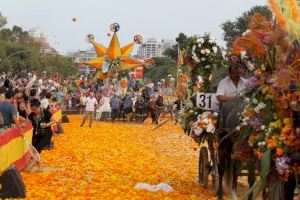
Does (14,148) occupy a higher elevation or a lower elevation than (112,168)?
higher

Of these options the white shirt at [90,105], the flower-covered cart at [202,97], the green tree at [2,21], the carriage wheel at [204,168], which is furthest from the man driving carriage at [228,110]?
the green tree at [2,21]

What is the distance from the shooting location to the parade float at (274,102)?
593 cm

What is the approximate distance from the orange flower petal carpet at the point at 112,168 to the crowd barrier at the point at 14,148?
46 cm

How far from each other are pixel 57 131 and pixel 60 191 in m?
15.0

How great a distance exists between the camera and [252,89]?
23.0ft

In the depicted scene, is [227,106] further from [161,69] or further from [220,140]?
[161,69]

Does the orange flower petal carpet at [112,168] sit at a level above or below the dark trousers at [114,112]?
below

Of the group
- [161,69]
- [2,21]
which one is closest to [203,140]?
[161,69]

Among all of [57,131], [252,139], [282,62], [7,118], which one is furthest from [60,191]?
[57,131]

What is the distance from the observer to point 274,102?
6398mm

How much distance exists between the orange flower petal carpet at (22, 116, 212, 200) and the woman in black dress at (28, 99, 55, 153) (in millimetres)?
609

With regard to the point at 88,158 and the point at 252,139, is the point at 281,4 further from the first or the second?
the point at 88,158

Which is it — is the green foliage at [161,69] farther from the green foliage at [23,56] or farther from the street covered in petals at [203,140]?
the street covered in petals at [203,140]

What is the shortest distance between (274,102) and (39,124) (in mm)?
9787
